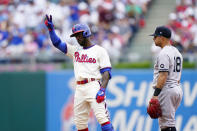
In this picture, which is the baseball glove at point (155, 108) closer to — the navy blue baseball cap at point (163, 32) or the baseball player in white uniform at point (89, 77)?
the baseball player in white uniform at point (89, 77)

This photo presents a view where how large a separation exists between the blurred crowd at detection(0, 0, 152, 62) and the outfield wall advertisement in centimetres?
271

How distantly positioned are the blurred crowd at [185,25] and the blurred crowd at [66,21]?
11 cm

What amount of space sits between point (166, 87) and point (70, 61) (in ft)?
15.1

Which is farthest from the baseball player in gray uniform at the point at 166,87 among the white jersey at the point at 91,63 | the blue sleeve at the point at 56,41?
the blue sleeve at the point at 56,41

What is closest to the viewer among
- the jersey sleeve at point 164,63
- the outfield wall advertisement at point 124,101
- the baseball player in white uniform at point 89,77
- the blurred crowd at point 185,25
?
the jersey sleeve at point 164,63

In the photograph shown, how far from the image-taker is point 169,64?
731 cm

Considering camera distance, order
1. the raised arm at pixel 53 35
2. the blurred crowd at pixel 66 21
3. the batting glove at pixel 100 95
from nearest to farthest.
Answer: the batting glove at pixel 100 95 < the raised arm at pixel 53 35 < the blurred crowd at pixel 66 21

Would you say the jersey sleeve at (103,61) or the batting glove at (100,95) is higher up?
the jersey sleeve at (103,61)

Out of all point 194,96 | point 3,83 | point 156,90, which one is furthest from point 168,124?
point 3,83

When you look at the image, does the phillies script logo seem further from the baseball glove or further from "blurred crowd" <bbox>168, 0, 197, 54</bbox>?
"blurred crowd" <bbox>168, 0, 197, 54</bbox>

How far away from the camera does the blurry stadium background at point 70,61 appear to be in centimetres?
1020

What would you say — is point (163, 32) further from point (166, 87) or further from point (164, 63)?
point (166, 87)

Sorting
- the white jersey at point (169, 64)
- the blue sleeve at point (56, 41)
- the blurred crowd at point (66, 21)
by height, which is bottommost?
the white jersey at point (169, 64)

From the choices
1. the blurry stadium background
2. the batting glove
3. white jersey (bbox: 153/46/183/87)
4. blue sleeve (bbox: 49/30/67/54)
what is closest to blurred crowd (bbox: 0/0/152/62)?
the blurry stadium background
